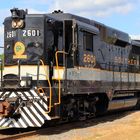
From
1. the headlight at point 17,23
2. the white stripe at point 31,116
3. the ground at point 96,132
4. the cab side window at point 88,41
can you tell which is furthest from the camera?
the cab side window at point 88,41

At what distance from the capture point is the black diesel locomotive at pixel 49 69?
42.6ft

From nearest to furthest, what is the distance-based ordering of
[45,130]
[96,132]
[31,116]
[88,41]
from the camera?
[31,116]
[96,132]
[45,130]
[88,41]

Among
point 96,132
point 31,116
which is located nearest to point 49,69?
point 31,116

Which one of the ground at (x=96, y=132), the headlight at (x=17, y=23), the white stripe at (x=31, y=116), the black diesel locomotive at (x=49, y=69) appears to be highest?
the headlight at (x=17, y=23)

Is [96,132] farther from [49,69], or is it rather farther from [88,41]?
[88,41]

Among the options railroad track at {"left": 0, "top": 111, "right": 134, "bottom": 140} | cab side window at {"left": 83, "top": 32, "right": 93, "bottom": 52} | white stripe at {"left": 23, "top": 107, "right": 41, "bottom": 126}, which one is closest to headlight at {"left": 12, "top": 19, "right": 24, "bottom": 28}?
cab side window at {"left": 83, "top": 32, "right": 93, "bottom": 52}

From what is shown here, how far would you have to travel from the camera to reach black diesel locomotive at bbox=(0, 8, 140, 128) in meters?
13.0

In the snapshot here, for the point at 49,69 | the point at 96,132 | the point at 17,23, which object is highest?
the point at 17,23

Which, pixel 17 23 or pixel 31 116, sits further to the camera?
pixel 17 23

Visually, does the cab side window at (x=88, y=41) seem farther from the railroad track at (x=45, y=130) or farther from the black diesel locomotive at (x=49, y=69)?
the railroad track at (x=45, y=130)

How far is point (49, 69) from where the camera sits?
13922 millimetres

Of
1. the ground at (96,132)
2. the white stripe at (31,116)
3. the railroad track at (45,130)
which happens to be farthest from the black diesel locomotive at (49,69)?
the ground at (96,132)

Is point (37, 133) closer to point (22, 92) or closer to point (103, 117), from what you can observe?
point (22, 92)

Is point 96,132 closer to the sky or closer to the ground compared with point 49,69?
closer to the ground
